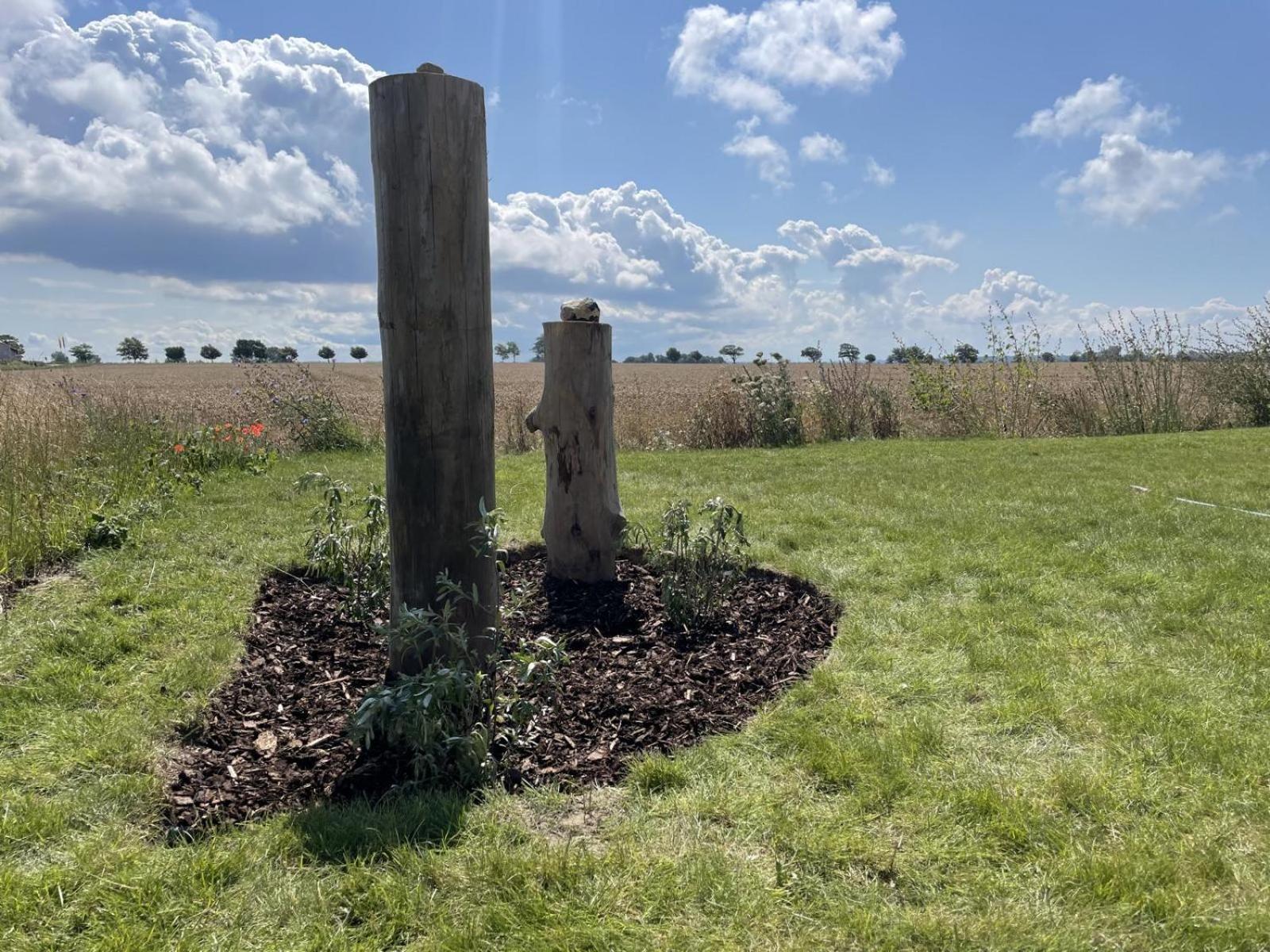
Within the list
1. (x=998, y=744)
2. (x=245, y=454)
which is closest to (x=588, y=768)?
(x=998, y=744)

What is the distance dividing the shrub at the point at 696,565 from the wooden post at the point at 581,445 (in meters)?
0.39

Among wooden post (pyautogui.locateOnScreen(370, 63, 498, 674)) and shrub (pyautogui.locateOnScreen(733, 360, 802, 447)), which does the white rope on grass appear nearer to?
shrub (pyautogui.locateOnScreen(733, 360, 802, 447))

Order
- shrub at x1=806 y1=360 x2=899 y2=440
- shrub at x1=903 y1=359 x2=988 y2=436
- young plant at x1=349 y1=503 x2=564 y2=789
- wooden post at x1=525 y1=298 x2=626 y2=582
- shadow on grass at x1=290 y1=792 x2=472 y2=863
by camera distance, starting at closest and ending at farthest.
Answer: shadow on grass at x1=290 y1=792 x2=472 y2=863, young plant at x1=349 y1=503 x2=564 y2=789, wooden post at x1=525 y1=298 x2=626 y2=582, shrub at x1=806 y1=360 x2=899 y2=440, shrub at x1=903 y1=359 x2=988 y2=436

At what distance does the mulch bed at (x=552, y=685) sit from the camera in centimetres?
296

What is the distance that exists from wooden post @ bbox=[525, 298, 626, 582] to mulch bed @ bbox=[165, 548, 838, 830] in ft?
0.64

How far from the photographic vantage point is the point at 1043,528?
6.37m

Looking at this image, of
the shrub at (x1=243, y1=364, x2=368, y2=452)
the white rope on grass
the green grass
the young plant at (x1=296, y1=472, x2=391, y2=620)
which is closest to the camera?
the green grass

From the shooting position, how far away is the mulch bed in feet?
9.71

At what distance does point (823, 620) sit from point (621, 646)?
1163 mm

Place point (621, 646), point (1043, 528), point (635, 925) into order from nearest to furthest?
point (635, 925)
point (621, 646)
point (1043, 528)

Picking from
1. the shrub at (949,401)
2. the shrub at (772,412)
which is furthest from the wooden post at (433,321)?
the shrub at (949,401)

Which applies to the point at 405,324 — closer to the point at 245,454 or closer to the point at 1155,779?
the point at 1155,779

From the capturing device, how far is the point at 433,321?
3.21 metres

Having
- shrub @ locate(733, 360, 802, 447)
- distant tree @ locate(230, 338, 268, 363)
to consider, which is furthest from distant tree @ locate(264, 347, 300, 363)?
shrub @ locate(733, 360, 802, 447)
